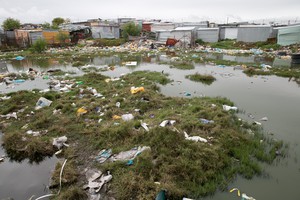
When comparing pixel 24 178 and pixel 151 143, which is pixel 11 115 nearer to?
pixel 24 178

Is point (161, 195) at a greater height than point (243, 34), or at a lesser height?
lesser

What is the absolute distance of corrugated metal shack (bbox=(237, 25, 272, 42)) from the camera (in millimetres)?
21094

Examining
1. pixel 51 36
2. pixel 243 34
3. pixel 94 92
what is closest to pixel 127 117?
pixel 94 92

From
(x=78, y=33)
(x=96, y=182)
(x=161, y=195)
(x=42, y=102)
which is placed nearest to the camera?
(x=161, y=195)

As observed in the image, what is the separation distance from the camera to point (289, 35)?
1866 centimetres

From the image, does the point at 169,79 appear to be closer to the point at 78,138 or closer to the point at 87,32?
the point at 78,138

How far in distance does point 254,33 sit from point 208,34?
5.53m

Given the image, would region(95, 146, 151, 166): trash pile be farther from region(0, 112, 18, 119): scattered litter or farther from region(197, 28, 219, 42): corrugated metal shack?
region(197, 28, 219, 42): corrugated metal shack

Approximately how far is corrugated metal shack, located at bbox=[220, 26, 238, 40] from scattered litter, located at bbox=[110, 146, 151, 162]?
26.4 m

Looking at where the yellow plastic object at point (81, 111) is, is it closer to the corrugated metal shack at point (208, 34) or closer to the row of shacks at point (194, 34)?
the row of shacks at point (194, 34)

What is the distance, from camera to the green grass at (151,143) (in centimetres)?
266

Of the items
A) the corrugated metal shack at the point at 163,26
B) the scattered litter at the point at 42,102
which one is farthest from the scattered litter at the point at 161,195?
the corrugated metal shack at the point at 163,26

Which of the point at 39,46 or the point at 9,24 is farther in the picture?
the point at 9,24

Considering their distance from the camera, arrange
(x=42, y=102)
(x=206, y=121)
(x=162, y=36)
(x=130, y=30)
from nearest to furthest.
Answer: (x=206, y=121), (x=42, y=102), (x=162, y=36), (x=130, y=30)
